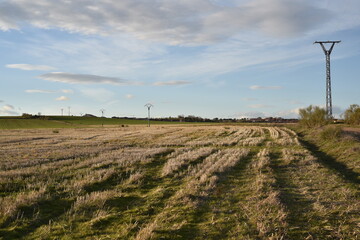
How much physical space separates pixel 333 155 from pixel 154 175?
17.6 m

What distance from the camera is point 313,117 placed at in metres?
72.4

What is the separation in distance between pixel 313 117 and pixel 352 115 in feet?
36.5

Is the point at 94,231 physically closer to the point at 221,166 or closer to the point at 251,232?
the point at 251,232

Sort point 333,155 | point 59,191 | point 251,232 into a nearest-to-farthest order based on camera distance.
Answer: point 251,232 < point 59,191 < point 333,155

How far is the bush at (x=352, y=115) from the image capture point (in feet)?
242

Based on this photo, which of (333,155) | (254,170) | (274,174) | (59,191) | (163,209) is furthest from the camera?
(333,155)

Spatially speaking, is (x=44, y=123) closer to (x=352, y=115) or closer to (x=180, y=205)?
(x=352, y=115)

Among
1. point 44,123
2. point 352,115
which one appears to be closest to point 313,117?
point 352,115

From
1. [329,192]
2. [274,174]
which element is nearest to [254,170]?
[274,174]

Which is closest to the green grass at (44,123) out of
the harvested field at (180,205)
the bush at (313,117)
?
the bush at (313,117)

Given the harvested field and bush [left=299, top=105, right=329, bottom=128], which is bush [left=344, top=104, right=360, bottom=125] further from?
the harvested field

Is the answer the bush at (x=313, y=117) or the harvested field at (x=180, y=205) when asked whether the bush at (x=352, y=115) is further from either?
the harvested field at (x=180, y=205)

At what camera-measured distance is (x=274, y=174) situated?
53.0 feet

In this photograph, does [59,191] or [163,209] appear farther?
[59,191]
